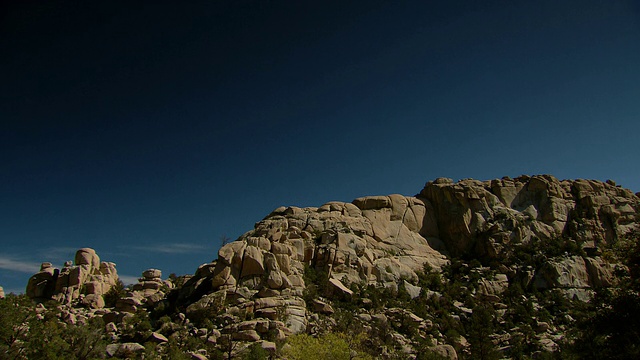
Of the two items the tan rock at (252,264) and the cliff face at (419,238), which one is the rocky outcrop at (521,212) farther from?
the tan rock at (252,264)

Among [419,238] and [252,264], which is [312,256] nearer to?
[252,264]

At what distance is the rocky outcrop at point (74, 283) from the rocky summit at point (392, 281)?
192 millimetres

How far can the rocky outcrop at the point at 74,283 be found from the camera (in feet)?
182

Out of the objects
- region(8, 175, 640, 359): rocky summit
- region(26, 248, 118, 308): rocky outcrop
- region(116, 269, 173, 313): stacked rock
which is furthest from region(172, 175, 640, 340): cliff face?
region(26, 248, 118, 308): rocky outcrop

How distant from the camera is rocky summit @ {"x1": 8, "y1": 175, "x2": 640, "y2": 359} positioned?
148ft

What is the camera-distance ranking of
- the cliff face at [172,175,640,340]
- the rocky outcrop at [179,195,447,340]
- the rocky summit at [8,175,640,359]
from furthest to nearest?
the cliff face at [172,175,640,340] < the rocky outcrop at [179,195,447,340] < the rocky summit at [8,175,640,359]

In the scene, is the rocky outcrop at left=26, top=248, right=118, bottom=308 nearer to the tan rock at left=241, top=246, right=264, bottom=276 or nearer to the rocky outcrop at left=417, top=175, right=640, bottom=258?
the tan rock at left=241, top=246, right=264, bottom=276

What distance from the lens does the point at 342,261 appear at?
62625 mm

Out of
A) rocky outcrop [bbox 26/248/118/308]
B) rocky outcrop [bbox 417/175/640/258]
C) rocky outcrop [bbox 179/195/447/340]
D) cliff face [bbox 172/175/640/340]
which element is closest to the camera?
rocky outcrop [bbox 179/195/447/340]

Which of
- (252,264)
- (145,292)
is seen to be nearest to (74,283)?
(145,292)

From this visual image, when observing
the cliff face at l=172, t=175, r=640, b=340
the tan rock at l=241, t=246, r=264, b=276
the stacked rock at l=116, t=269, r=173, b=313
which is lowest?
the stacked rock at l=116, t=269, r=173, b=313

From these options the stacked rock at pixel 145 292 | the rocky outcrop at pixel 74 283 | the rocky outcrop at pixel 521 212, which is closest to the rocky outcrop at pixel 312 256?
the stacked rock at pixel 145 292

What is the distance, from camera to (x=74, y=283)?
188 ft

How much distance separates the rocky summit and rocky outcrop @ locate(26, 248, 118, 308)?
192 mm
